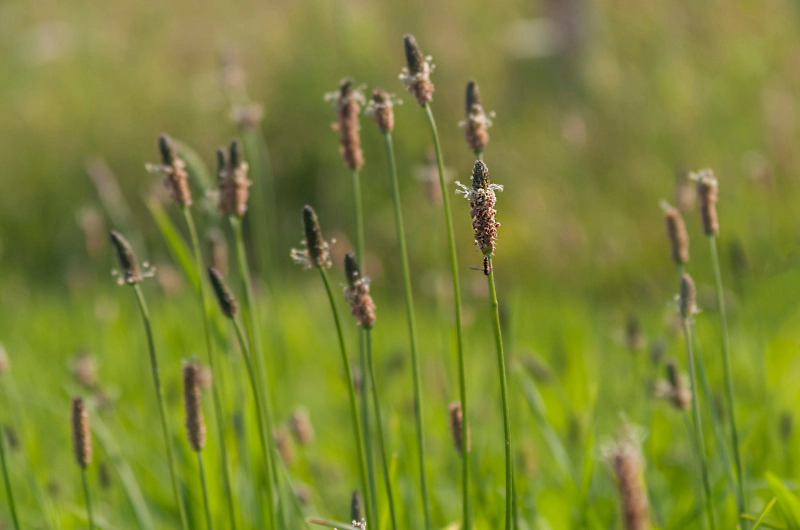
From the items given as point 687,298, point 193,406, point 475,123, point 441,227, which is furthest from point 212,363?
point 441,227

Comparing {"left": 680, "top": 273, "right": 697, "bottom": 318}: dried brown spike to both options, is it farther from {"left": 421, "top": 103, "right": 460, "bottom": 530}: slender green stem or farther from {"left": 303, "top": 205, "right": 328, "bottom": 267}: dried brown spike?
{"left": 303, "top": 205, "right": 328, "bottom": 267}: dried brown spike

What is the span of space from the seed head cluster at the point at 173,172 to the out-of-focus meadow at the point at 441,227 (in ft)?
1.48

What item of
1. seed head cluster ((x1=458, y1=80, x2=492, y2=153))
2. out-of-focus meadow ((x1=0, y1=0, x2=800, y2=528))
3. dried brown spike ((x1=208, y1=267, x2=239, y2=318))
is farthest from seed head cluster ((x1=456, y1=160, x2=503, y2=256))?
out-of-focus meadow ((x1=0, y1=0, x2=800, y2=528))

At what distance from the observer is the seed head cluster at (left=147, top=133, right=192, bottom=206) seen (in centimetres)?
98

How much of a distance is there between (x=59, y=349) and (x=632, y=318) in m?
2.46

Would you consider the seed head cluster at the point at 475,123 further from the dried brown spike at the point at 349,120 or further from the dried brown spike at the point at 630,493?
the dried brown spike at the point at 630,493

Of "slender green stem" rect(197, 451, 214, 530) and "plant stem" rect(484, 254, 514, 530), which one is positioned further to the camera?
"slender green stem" rect(197, 451, 214, 530)

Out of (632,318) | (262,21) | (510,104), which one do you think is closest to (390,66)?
(510,104)

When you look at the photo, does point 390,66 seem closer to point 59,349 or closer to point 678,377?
point 59,349

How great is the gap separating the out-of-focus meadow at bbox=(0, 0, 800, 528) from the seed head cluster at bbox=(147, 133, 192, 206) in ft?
1.48

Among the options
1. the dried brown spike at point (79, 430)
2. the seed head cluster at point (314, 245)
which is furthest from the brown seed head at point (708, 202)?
the dried brown spike at point (79, 430)

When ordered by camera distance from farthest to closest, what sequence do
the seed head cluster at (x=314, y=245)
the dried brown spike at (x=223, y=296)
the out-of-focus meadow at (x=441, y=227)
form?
the out-of-focus meadow at (x=441, y=227) → the dried brown spike at (x=223, y=296) → the seed head cluster at (x=314, y=245)

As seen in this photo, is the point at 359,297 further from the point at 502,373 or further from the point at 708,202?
the point at 708,202

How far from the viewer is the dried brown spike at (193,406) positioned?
0.94 m
